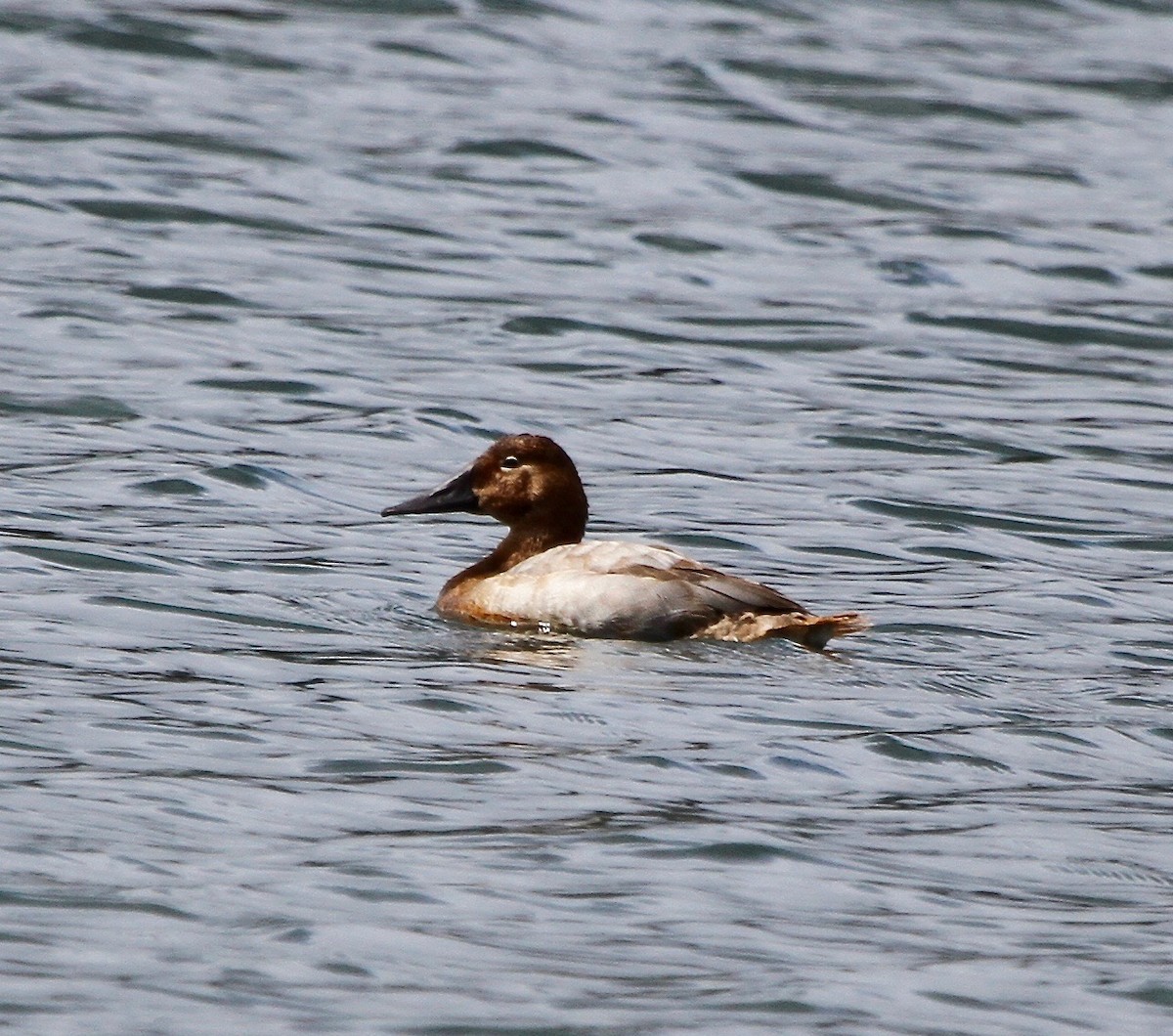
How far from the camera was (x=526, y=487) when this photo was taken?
10203 millimetres

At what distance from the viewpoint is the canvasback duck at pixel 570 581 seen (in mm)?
9234

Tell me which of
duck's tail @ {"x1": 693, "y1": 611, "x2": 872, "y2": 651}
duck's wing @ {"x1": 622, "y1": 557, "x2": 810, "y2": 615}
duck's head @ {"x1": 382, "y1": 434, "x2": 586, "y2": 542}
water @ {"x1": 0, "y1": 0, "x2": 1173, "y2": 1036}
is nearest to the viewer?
water @ {"x1": 0, "y1": 0, "x2": 1173, "y2": 1036}

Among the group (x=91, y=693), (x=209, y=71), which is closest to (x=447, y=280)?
(x=209, y=71)

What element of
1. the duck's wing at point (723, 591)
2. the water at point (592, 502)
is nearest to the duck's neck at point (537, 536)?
the water at point (592, 502)

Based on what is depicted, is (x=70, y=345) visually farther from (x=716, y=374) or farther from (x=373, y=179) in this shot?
(x=373, y=179)

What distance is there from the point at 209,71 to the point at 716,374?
Answer: 7950 mm

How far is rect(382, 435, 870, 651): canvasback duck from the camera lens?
9.23 metres

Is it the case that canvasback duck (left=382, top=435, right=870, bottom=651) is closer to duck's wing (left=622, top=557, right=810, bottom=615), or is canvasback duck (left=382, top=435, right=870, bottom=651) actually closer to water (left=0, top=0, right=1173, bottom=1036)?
duck's wing (left=622, top=557, right=810, bottom=615)

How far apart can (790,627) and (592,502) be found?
3.31 m

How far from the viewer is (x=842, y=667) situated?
9.10 m

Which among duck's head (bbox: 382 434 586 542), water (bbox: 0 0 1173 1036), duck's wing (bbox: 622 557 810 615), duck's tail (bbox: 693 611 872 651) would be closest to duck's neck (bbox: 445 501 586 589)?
duck's head (bbox: 382 434 586 542)

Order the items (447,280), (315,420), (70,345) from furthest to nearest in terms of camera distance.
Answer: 1. (447,280)
2. (70,345)
3. (315,420)

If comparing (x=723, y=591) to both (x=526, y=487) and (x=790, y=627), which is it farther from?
(x=526, y=487)

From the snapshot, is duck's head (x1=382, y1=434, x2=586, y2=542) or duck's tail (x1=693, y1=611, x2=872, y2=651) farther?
duck's head (x1=382, y1=434, x2=586, y2=542)
